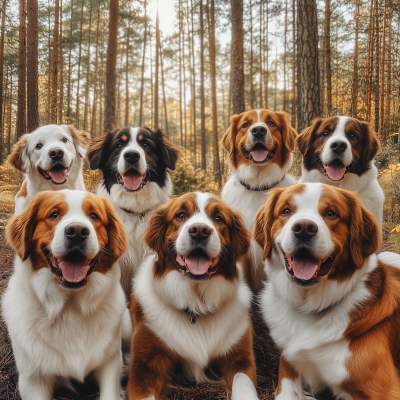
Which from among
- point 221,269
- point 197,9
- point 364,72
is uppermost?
point 197,9

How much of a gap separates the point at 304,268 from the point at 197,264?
830 mm

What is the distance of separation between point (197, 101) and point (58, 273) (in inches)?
1347

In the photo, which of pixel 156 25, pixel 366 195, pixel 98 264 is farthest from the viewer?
pixel 156 25

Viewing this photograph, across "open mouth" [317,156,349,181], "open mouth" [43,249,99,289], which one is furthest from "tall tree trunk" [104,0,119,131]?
"open mouth" [43,249,99,289]

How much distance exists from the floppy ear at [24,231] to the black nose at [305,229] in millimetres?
1907

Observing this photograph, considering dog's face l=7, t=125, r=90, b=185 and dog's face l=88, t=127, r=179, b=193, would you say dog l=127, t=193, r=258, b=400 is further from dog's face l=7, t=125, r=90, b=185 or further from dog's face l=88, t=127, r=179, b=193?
dog's face l=7, t=125, r=90, b=185

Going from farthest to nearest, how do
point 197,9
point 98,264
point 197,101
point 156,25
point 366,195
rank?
point 197,101 → point 156,25 → point 197,9 → point 366,195 → point 98,264

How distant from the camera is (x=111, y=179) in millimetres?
4699

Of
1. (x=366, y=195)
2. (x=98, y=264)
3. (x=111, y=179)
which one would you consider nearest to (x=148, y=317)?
(x=98, y=264)

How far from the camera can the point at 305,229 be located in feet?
8.23

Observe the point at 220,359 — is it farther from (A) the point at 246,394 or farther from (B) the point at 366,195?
(B) the point at 366,195

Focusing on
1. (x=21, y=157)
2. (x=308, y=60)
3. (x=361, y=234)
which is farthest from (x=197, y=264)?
(x=308, y=60)

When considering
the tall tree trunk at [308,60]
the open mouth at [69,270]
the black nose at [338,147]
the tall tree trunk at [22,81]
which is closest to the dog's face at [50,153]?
the open mouth at [69,270]

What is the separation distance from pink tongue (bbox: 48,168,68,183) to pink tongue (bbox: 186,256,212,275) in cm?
243
